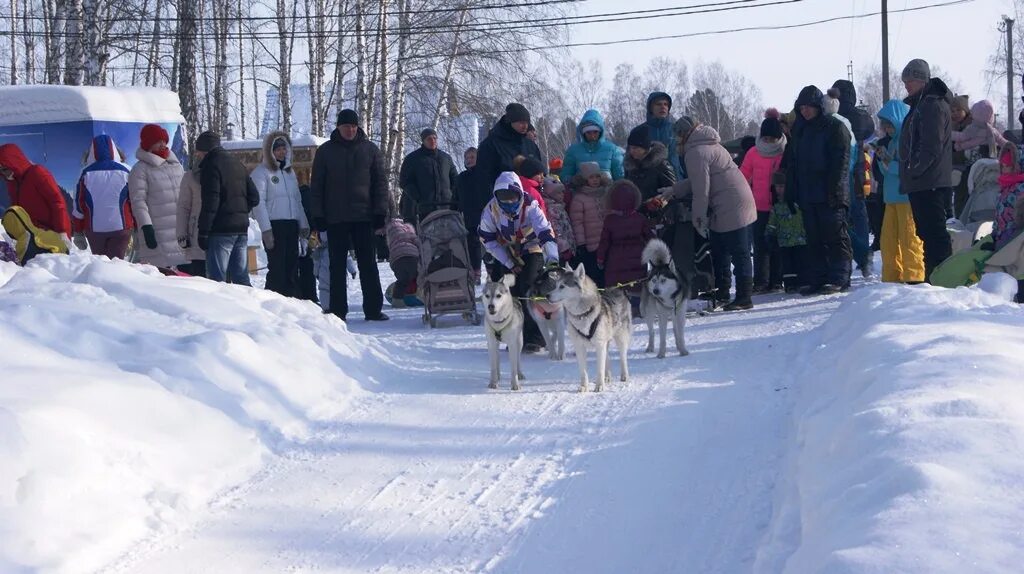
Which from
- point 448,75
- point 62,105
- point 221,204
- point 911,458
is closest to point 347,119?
point 221,204

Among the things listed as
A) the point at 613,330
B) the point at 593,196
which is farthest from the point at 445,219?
the point at 613,330

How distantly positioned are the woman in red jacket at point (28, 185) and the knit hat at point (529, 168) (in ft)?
13.8

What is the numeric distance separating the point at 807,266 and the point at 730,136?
77.1 metres

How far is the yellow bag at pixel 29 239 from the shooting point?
1003 cm

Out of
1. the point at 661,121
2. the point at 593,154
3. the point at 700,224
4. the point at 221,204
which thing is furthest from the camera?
the point at 661,121

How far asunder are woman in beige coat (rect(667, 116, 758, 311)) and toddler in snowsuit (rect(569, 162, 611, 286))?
701 millimetres

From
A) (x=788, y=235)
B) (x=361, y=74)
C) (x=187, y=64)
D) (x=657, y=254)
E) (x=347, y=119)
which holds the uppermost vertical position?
(x=187, y=64)

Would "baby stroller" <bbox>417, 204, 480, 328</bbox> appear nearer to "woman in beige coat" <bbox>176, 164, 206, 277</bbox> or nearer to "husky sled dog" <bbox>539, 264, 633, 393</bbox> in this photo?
"woman in beige coat" <bbox>176, 164, 206, 277</bbox>

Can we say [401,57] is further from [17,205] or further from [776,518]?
[776,518]

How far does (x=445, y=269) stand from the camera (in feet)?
36.5

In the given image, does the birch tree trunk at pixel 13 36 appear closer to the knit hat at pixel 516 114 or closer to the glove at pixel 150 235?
the glove at pixel 150 235

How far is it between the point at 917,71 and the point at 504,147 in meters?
3.82

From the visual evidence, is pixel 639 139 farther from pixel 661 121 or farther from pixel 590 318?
A: pixel 590 318

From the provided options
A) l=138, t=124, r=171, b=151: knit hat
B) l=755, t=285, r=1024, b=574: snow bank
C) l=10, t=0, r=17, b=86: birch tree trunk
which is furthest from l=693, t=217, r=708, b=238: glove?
l=10, t=0, r=17, b=86: birch tree trunk
